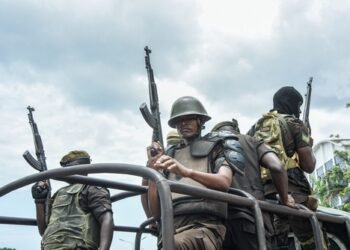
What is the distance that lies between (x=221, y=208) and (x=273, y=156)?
715 millimetres

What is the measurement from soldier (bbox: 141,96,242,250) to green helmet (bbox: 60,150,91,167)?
1061 mm

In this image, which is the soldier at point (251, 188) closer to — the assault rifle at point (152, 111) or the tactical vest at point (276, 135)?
the tactical vest at point (276, 135)

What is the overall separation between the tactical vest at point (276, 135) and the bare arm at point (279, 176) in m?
0.38

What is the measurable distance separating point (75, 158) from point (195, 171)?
1596 mm

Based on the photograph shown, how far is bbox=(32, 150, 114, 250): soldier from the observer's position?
384 centimetres

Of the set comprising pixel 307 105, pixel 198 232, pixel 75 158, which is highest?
pixel 307 105

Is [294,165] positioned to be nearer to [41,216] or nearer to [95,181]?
[95,181]

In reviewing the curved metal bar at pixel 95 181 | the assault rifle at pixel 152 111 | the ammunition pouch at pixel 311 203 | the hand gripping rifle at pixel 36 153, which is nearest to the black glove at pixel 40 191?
the hand gripping rifle at pixel 36 153

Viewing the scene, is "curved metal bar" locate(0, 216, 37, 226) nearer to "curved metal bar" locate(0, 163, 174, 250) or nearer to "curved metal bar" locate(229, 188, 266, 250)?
"curved metal bar" locate(0, 163, 174, 250)

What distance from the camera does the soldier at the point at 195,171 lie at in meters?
2.70

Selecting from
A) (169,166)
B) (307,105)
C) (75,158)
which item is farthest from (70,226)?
(307,105)

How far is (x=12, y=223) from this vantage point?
361 centimetres

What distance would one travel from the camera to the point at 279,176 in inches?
134

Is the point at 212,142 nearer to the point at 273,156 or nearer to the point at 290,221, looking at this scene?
the point at 273,156
